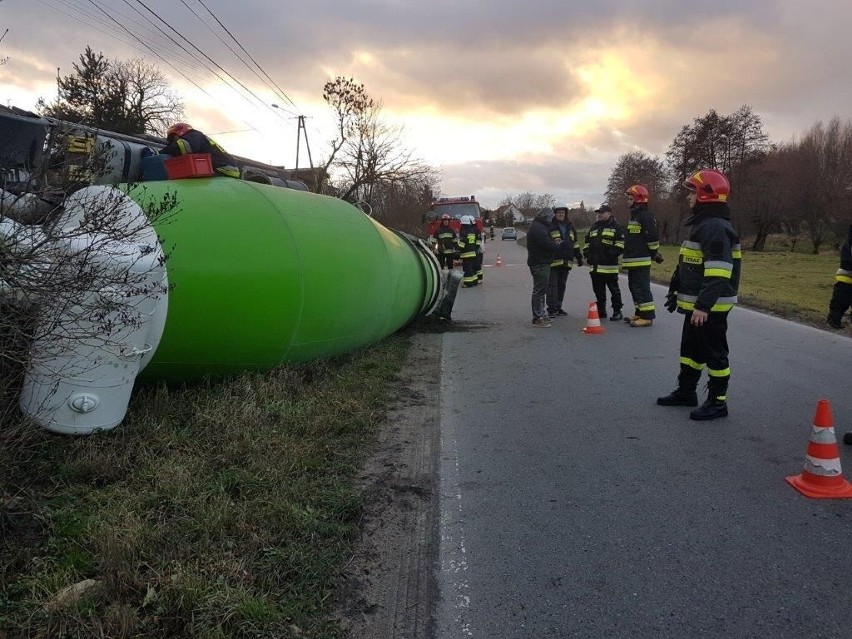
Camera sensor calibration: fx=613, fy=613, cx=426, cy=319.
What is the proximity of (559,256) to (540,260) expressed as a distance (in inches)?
31.0

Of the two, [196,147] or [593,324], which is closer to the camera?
[196,147]

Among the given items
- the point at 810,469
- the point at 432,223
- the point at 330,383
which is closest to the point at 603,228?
the point at 330,383

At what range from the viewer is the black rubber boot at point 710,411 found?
4.66 metres

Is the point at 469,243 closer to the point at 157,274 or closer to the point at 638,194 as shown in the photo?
the point at 638,194

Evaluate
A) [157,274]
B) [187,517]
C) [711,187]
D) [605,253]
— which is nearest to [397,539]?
[187,517]

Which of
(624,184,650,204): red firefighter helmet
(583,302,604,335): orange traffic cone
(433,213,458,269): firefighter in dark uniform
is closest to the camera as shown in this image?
(583,302,604,335): orange traffic cone

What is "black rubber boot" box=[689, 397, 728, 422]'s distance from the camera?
15.3ft

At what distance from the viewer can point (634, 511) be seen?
3213mm

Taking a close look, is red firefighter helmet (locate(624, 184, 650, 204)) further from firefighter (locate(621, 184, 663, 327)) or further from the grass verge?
the grass verge

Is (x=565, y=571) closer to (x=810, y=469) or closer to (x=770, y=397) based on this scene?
(x=810, y=469)

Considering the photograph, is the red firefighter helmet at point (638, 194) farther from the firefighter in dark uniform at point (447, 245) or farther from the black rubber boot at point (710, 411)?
the firefighter in dark uniform at point (447, 245)

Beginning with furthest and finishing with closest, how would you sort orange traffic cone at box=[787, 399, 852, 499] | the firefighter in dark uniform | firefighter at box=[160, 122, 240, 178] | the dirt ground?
the firefighter in dark uniform → firefighter at box=[160, 122, 240, 178] → orange traffic cone at box=[787, 399, 852, 499] → the dirt ground

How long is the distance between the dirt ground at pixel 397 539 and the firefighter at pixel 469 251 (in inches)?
397

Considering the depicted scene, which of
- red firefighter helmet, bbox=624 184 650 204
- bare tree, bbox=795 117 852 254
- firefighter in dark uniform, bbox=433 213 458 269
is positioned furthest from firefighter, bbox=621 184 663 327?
bare tree, bbox=795 117 852 254
